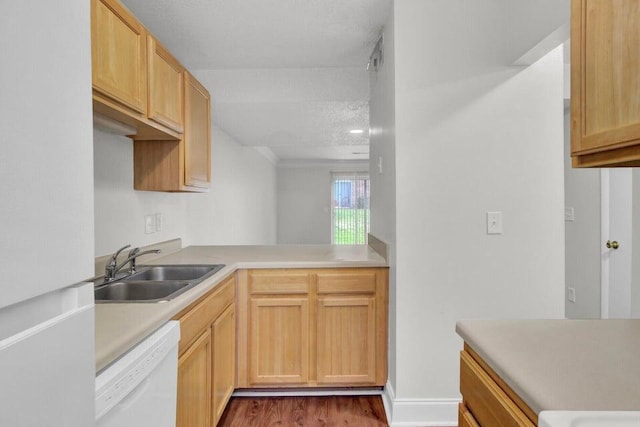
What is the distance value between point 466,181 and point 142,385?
1.77m

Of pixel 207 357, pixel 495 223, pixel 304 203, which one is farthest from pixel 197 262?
pixel 304 203

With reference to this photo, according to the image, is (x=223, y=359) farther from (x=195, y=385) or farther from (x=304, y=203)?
(x=304, y=203)

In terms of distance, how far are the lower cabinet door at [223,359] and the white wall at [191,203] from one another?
2.34ft

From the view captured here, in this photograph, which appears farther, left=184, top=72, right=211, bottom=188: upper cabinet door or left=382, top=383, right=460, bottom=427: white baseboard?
left=184, top=72, right=211, bottom=188: upper cabinet door

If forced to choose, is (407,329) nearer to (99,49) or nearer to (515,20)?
(515,20)

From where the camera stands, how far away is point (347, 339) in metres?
2.39

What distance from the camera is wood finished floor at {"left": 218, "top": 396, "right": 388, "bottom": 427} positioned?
2176mm

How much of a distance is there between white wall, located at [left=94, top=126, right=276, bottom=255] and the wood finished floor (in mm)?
1173

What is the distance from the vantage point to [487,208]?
83.3 inches

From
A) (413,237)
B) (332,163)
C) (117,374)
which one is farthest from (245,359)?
(332,163)

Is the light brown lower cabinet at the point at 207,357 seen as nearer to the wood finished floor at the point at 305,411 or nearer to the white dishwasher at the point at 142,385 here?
the wood finished floor at the point at 305,411

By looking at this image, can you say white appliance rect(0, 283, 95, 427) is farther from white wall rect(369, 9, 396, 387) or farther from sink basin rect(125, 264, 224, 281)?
white wall rect(369, 9, 396, 387)

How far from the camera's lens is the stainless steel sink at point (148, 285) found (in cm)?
178

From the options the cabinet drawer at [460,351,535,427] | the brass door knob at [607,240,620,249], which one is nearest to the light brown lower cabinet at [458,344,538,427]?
the cabinet drawer at [460,351,535,427]
